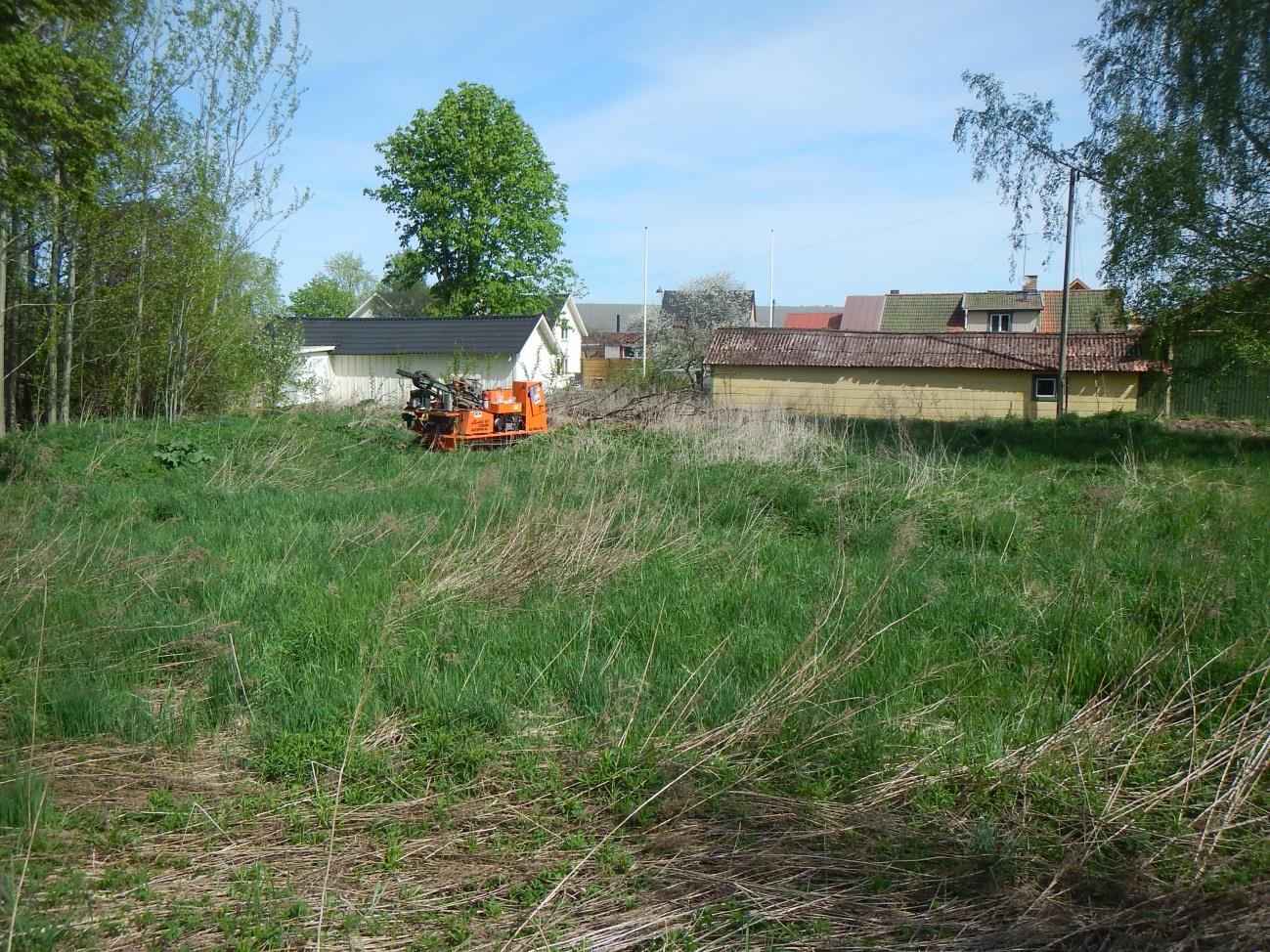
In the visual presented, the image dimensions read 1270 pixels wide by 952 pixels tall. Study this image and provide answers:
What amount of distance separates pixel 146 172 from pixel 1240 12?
57.5 feet

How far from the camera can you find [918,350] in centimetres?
3422

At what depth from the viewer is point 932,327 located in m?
51.3

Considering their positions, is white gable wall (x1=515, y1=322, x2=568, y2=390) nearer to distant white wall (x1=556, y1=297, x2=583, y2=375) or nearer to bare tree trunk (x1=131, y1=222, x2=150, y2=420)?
distant white wall (x1=556, y1=297, x2=583, y2=375)

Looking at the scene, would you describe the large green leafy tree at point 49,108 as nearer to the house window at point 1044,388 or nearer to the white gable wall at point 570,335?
the house window at point 1044,388

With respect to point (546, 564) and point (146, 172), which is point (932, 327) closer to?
point (146, 172)

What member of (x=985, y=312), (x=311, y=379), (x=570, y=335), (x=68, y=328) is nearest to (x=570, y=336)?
(x=570, y=335)

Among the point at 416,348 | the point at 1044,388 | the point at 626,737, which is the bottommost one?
the point at 626,737

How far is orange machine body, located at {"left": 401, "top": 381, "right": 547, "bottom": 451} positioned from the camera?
16922mm

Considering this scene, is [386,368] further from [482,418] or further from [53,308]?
[482,418]

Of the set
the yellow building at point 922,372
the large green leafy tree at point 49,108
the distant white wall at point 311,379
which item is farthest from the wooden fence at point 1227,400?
the large green leafy tree at point 49,108

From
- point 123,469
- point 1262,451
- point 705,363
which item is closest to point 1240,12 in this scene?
point 1262,451

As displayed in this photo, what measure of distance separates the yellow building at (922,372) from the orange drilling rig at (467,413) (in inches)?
572

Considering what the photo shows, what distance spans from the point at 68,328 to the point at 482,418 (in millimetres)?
7485

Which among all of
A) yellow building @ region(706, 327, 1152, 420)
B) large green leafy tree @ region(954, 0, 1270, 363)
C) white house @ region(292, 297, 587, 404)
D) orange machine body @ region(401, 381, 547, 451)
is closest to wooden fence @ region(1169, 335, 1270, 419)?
yellow building @ region(706, 327, 1152, 420)
